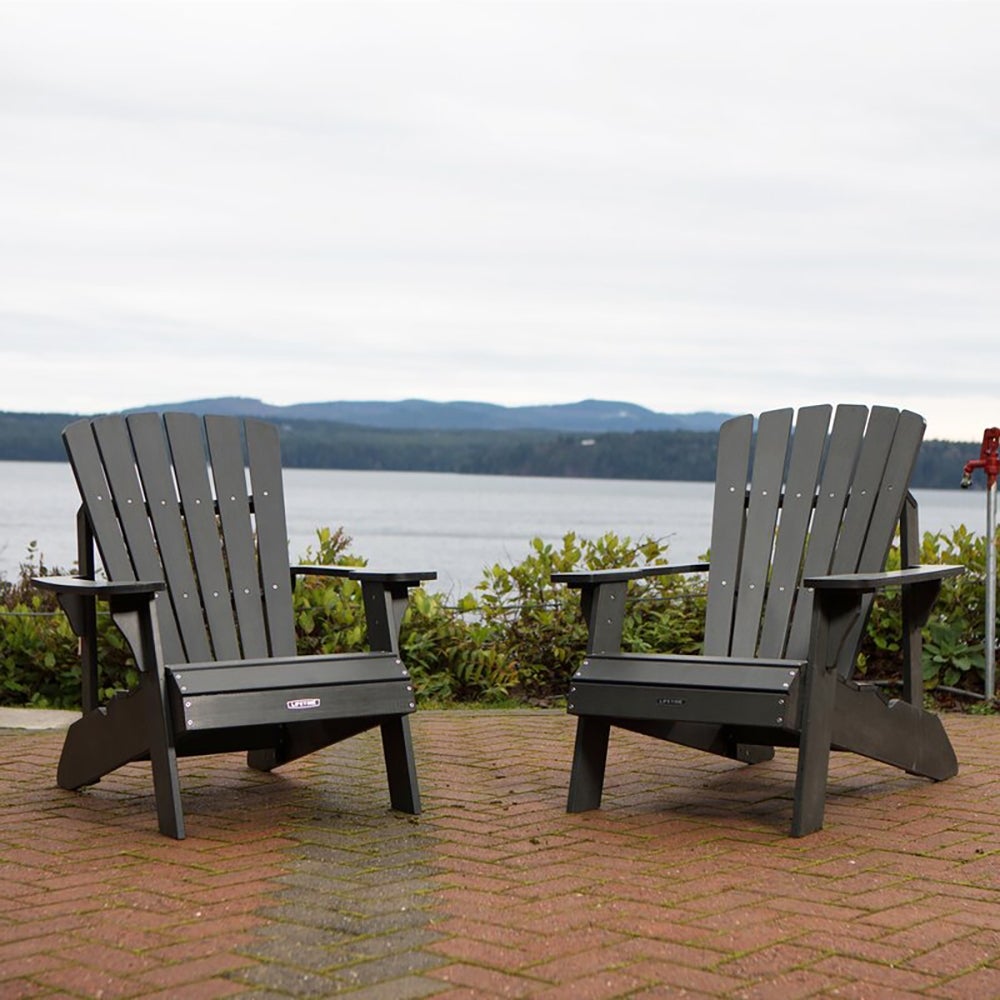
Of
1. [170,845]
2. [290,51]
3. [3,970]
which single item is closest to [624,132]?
[290,51]

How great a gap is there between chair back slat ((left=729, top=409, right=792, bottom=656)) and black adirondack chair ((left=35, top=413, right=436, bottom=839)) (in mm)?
1106

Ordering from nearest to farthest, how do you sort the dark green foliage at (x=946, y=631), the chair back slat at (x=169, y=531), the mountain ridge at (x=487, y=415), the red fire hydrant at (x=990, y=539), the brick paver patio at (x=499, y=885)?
the brick paver patio at (x=499, y=885) → the chair back slat at (x=169, y=531) → the red fire hydrant at (x=990, y=539) → the dark green foliage at (x=946, y=631) → the mountain ridge at (x=487, y=415)

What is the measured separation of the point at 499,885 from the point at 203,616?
5.27 feet

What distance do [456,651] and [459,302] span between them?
16859 millimetres

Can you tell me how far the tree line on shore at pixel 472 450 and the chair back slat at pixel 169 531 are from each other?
3225 centimetres

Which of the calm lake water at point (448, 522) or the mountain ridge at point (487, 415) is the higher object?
the mountain ridge at point (487, 415)

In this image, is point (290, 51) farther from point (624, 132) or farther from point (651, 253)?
point (651, 253)

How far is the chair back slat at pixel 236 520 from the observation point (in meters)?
4.44

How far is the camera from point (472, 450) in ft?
189

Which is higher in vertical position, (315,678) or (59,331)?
(59,331)

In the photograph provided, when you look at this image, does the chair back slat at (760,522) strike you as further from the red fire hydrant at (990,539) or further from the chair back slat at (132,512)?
the chair back slat at (132,512)

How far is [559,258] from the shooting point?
1977cm

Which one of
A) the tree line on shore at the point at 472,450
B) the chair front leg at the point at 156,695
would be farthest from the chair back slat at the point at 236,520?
the tree line on shore at the point at 472,450

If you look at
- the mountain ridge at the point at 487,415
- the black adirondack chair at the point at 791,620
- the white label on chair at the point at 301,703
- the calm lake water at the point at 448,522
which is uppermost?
the mountain ridge at the point at 487,415
